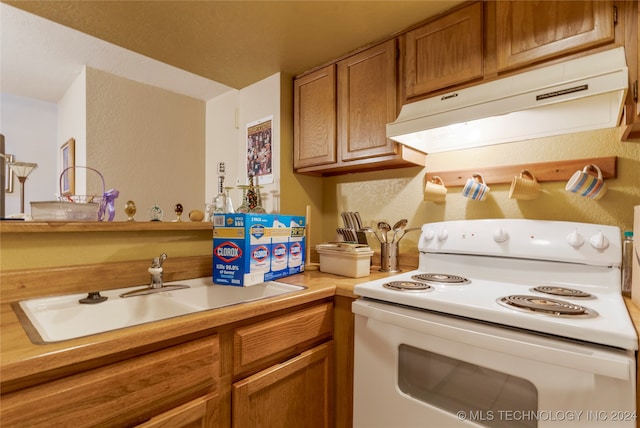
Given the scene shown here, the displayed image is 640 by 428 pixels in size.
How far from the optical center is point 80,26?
1.42m

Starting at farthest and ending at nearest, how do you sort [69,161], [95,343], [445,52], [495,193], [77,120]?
[69,161]
[77,120]
[495,193]
[445,52]
[95,343]

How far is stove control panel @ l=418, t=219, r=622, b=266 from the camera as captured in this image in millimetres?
1055

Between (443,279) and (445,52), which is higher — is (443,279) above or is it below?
below

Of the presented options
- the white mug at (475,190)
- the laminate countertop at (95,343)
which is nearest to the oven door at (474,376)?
the laminate countertop at (95,343)

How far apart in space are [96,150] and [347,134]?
6.87 feet

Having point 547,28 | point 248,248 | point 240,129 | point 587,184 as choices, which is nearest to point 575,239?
point 587,184

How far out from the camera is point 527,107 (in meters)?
0.97

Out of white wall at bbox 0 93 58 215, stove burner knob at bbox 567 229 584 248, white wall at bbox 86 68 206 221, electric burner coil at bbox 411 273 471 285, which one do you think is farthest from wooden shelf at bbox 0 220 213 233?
white wall at bbox 0 93 58 215

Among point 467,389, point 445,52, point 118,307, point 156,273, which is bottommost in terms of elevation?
point 467,389

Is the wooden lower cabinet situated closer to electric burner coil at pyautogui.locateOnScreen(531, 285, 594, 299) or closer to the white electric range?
the white electric range

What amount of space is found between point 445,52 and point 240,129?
4.49 feet

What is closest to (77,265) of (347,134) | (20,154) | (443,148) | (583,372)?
(347,134)

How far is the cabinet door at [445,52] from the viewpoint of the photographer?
1.22 metres

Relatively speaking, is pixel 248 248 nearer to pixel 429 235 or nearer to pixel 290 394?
pixel 290 394
